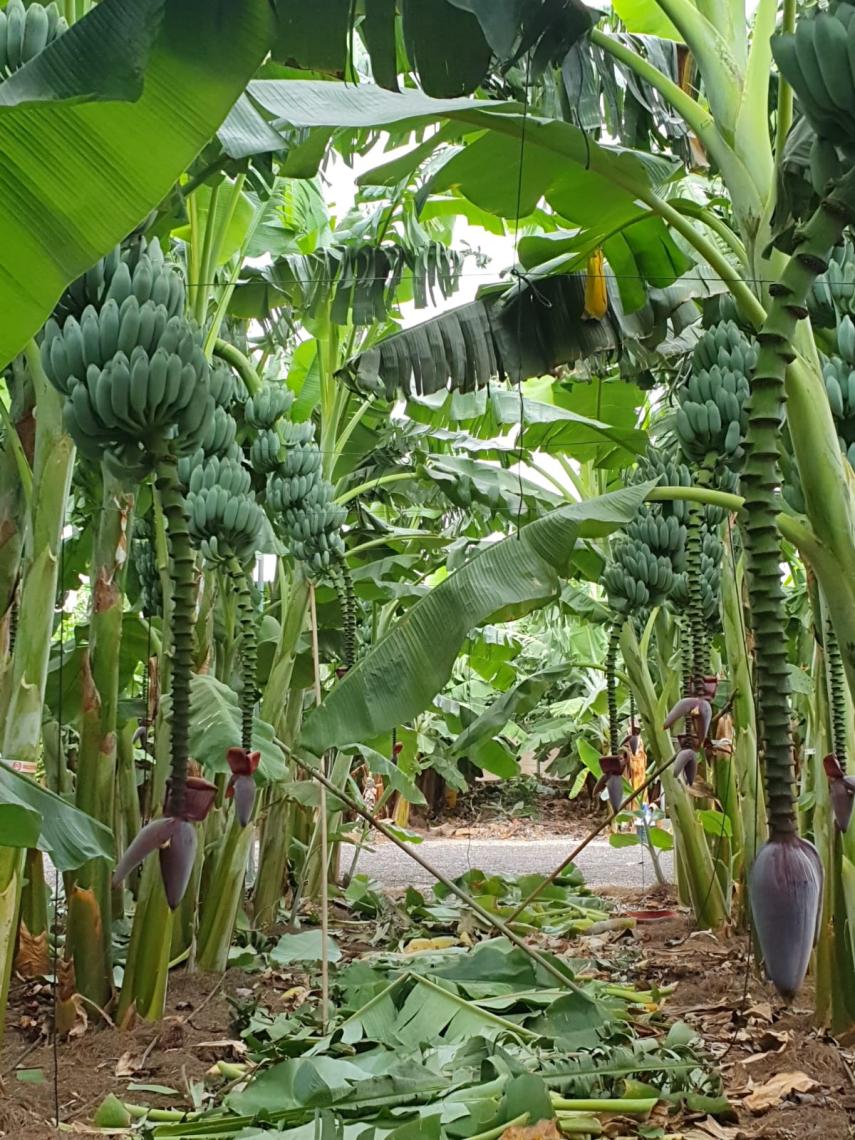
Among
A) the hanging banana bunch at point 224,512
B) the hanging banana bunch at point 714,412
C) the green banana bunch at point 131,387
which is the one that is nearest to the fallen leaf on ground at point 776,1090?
the hanging banana bunch at point 714,412

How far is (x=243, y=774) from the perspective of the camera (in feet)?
4.45

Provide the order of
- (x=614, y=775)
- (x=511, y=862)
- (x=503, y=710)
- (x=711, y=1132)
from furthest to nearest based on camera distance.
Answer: (x=511, y=862)
(x=503, y=710)
(x=614, y=775)
(x=711, y=1132)

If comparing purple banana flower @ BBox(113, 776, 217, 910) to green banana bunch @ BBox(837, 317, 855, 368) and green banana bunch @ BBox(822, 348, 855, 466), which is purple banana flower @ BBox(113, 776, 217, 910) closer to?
green banana bunch @ BBox(822, 348, 855, 466)

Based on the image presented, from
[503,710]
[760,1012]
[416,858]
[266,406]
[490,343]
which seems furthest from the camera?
[503,710]

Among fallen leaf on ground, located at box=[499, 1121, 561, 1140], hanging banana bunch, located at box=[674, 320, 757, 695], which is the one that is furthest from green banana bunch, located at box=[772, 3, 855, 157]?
fallen leaf on ground, located at box=[499, 1121, 561, 1140]

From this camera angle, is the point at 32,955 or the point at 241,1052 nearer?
the point at 241,1052

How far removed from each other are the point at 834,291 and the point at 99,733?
Result: 1980 mm

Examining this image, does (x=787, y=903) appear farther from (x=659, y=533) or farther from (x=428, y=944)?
(x=428, y=944)

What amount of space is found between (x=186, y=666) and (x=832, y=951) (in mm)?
1862

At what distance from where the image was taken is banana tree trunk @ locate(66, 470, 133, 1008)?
2533 millimetres

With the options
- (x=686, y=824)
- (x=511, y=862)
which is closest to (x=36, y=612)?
(x=686, y=824)

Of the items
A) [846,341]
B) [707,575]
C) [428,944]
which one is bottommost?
[428,944]

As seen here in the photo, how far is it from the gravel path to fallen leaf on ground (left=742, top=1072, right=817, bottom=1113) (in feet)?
12.5

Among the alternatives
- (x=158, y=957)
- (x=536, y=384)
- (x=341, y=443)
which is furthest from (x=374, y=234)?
(x=158, y=957)
